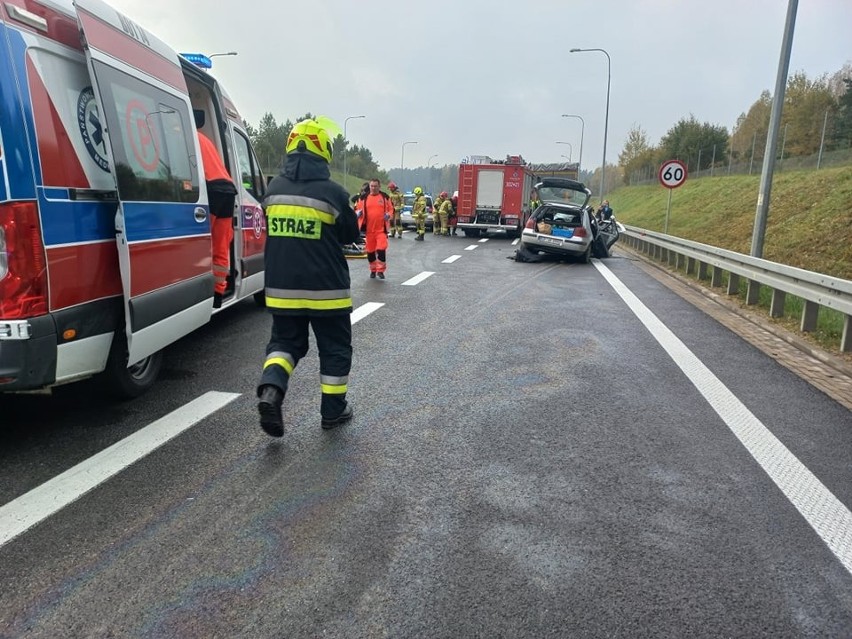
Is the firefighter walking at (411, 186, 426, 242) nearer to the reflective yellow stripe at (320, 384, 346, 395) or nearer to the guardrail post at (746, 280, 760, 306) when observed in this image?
the guardrail post at (746, 280, 760, 306)

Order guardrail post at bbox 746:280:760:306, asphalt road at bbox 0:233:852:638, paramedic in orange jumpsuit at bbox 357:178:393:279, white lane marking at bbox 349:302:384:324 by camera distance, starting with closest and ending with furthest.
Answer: asphalt road at bbox 0:233:852:638 < white lane marking at bbox 349:302:384:324 < guardrail post at bbox 746:280:760:306 < paramedic in orange jumpsuit at bbox 357:178:393:279

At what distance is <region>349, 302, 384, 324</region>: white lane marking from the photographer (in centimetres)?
775

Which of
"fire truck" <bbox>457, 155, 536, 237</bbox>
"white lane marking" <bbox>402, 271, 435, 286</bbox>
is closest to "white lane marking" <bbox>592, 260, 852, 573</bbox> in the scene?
"white lane marking" <bbox>402, 271, 435, 286</bbox>

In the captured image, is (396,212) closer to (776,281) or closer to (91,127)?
(776,281)

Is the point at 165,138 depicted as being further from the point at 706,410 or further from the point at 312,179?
the point at 706,410

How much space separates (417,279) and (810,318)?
6.21 m

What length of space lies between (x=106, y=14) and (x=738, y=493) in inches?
178

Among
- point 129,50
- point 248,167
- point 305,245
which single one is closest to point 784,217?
point 248,167

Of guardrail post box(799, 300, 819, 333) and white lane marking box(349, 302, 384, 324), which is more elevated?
guardrail post box(799, 300, 819, 333)

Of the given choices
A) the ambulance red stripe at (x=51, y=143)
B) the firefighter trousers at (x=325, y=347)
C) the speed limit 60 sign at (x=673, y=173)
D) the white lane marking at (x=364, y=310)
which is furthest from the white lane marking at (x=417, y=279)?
the ambulance red stripe at (x=51, y=143)

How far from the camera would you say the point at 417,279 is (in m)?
11.5

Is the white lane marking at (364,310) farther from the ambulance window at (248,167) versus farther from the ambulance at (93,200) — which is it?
the ambulance at (93,200)

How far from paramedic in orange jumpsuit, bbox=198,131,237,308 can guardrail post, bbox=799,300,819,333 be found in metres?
6.53

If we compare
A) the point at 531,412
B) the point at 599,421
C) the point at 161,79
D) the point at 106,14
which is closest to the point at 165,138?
the point at 161,79
